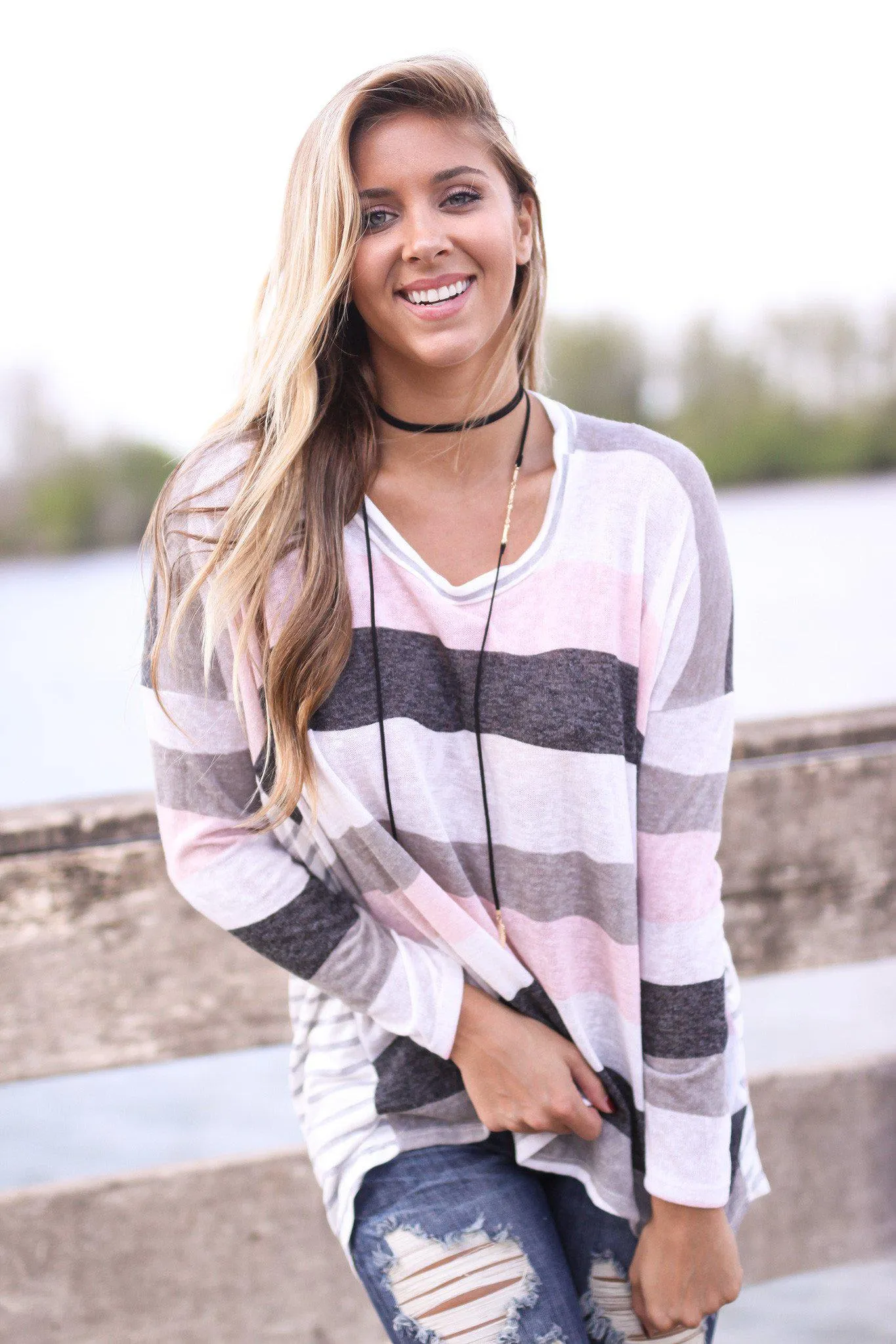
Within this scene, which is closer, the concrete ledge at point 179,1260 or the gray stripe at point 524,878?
the gray stripe at point 524,878

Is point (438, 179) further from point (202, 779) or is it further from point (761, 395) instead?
point (761, 395)

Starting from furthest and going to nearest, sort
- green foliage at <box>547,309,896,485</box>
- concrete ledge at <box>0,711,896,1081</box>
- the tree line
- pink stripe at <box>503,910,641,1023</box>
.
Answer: green foliage at <box>547,309,896,485</box> → the tree line → concrete ledge at <box>0,711,896,1081</box> → pink stripe at <box>503,910,641,1023</box>

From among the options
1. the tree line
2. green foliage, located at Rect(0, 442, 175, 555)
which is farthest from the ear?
green foliage, located at Rect(0, 442, 175, 555)

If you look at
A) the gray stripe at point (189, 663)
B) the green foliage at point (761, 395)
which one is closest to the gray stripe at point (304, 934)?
the gray stripe at point (189, 663)

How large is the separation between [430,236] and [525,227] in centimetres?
19

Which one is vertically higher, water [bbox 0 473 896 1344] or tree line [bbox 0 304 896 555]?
tree line [bbox 0 304 896 555]

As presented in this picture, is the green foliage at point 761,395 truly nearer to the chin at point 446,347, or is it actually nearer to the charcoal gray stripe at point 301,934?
the chin at point 446,347

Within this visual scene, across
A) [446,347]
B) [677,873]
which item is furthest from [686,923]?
[446,347]

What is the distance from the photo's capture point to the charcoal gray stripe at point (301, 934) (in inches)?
46.3

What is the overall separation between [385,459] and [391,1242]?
776 mm

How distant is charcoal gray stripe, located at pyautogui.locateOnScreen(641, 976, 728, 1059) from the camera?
1219mm

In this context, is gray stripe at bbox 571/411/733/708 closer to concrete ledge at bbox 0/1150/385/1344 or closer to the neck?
the neck

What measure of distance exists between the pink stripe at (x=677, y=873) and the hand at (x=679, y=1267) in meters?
0.29

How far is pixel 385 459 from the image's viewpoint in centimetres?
128
